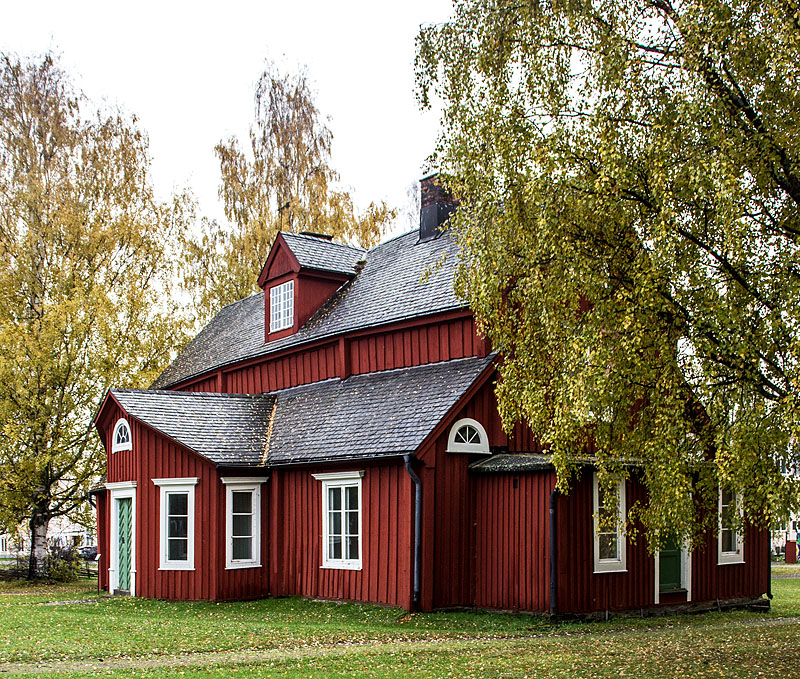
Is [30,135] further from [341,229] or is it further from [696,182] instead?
[696,182]

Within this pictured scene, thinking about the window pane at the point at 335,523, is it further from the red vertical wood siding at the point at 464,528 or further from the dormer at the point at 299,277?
the dormer at the point at 299,277

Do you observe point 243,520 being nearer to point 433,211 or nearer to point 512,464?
point 512,464

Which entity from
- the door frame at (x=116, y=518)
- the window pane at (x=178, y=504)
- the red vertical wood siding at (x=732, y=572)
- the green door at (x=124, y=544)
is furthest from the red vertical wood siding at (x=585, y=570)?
the green door at (x=124, y=544)

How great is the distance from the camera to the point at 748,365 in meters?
11.2

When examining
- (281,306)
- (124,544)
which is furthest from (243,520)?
(281,306)

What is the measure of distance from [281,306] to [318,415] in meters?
5.18

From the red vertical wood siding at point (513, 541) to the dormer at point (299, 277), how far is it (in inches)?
347

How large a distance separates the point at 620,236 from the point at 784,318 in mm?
2278

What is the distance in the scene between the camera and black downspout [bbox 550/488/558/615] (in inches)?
639

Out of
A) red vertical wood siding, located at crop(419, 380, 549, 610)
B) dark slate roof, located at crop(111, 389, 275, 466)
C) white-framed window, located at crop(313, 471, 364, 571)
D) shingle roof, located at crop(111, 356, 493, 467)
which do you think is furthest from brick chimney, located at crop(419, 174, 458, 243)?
white-framed window, located at crop(313, 471, 364, 571)

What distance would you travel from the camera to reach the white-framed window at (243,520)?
68.4ft

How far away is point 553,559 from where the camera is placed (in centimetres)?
1634

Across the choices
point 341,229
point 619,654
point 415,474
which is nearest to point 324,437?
point 415,474

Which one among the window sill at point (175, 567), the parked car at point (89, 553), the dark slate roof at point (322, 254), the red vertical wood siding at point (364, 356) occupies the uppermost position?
the dark slate roof at point (322, 254)
